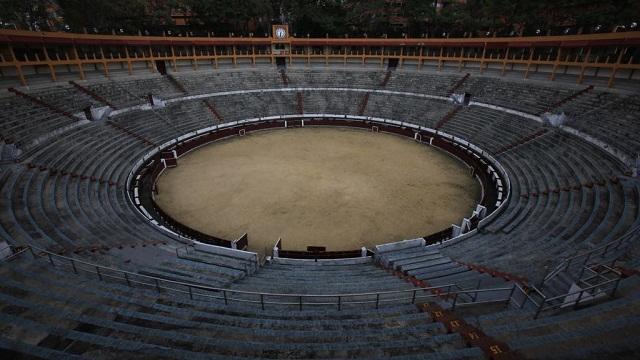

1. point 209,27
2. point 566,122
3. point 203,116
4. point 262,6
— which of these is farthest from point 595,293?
point 209,27

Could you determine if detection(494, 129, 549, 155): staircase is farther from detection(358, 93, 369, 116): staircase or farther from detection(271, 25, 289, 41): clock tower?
detection(271, 25, 289, 41): clock tower

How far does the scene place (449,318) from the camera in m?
8.65

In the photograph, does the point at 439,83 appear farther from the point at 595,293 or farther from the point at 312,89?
the point at 595,293

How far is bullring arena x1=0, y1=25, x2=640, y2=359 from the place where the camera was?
7699mm

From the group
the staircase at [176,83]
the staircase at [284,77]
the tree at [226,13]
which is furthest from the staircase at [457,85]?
the staircase at [176,83]

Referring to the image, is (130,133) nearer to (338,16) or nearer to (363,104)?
(363,104)

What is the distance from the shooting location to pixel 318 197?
23.2 metres

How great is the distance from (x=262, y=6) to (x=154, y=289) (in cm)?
4906

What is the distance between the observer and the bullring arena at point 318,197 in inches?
303

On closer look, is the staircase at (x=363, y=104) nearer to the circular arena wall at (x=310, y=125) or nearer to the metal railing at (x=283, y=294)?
the circular arena wall at (x=310, y=125)

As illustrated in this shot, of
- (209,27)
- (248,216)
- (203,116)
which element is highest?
(209,27)

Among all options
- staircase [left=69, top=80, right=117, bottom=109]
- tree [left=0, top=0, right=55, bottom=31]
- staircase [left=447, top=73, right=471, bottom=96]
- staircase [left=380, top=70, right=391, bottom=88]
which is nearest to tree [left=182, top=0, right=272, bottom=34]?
tree [left=0, top=0, right=55, bottom=31]

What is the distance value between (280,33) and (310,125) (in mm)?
16766

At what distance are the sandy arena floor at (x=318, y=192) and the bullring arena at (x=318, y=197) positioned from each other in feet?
0.64
